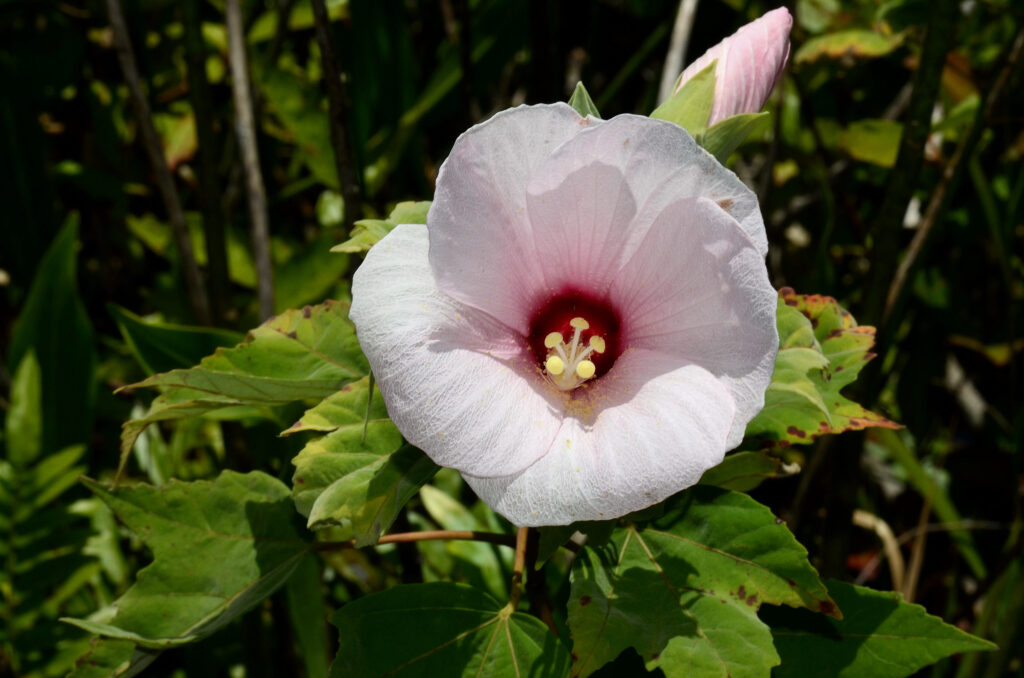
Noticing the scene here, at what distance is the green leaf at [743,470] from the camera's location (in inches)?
39.4

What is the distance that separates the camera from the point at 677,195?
83 centimetres

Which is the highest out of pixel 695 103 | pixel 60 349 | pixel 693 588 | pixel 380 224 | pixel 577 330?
pixel 695 103

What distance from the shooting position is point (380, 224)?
0.95 m

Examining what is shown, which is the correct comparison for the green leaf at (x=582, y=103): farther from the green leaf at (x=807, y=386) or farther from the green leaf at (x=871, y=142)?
the green leaf at (x=871, y=142)

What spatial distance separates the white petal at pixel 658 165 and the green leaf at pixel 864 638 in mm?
441

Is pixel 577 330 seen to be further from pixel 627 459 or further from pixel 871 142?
pixel 871 142

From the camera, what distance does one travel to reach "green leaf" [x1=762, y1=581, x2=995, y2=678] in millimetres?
960

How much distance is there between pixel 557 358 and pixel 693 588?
267 mm

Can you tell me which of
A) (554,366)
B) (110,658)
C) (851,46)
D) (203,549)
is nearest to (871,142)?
(851,46)

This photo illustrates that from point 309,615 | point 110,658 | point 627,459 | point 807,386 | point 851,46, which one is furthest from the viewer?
point 851,46

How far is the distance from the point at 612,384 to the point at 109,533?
1.47 meters

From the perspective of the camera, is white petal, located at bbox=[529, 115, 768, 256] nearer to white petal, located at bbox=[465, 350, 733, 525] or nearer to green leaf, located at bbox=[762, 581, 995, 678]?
white petal, located at bbox=[465, 350, 733, 525]

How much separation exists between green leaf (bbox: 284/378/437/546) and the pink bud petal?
0.45 metres

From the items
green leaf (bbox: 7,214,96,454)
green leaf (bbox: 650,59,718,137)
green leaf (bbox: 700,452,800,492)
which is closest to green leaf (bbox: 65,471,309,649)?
green leaf (bbox: 700,452,800,492)
